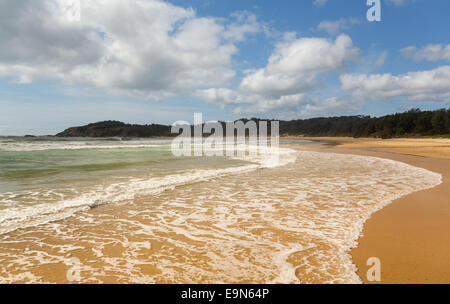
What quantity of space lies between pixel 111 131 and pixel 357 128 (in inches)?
4604

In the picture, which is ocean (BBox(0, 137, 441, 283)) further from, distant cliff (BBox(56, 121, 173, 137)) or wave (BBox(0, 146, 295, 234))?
distant cliff (BBox(56, 121, 173, 137))

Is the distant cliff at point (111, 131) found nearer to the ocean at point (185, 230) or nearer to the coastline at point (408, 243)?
the ocean at point (185, 230)

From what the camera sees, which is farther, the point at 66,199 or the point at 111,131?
the point at 111,131

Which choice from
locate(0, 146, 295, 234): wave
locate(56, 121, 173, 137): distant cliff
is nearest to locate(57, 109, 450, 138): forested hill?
locate(56, 121, 173, 137): distant cliff

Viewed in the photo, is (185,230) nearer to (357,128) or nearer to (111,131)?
(357,128)

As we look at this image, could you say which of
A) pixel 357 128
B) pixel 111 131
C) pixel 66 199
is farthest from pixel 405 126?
pixel 111 131

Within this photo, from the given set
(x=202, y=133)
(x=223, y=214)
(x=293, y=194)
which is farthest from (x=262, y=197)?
(x=202, y=133)

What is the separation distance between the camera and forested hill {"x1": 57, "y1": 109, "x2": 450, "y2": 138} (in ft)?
223

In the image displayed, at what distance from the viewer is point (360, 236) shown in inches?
163

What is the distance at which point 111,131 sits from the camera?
13650 centimetres

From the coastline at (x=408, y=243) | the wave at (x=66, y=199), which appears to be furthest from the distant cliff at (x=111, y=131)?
the coastline at (x=408, y=243)
